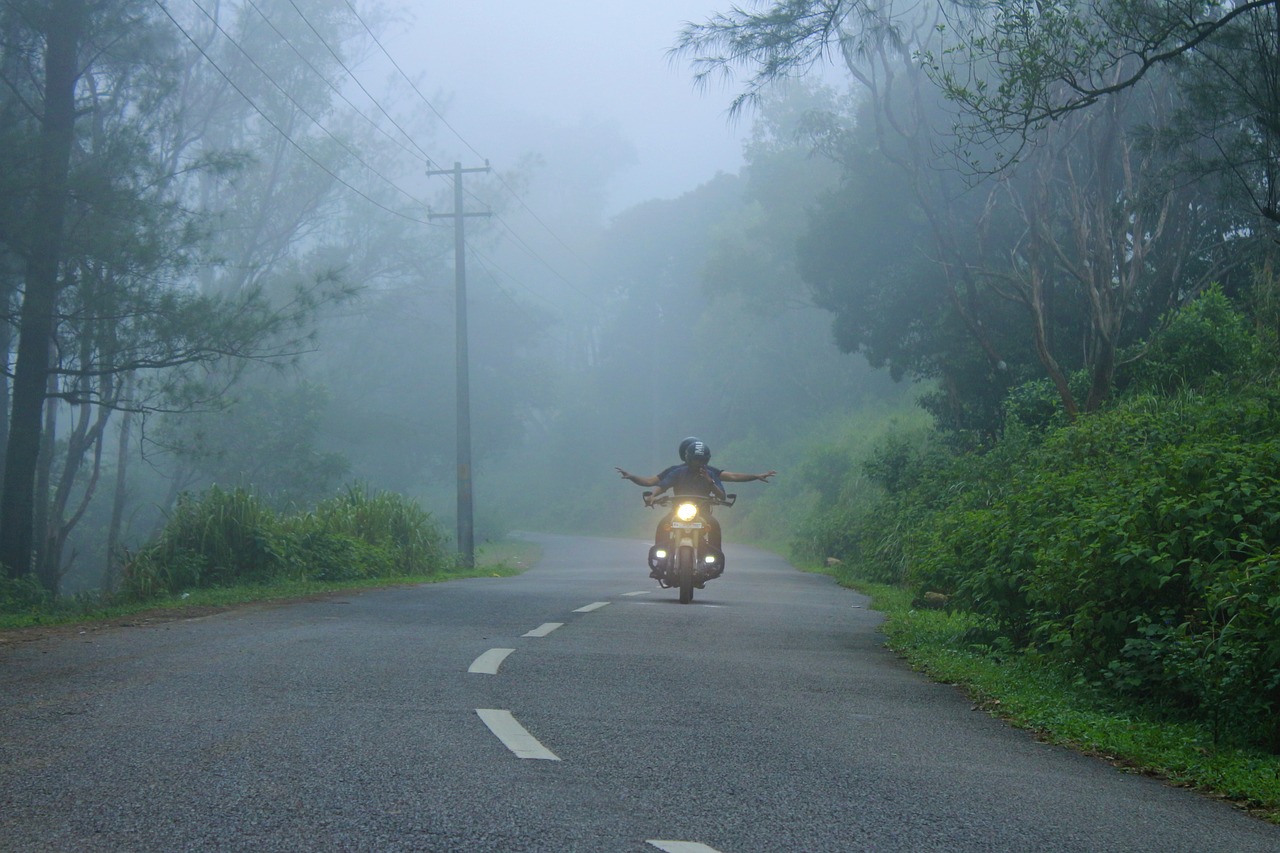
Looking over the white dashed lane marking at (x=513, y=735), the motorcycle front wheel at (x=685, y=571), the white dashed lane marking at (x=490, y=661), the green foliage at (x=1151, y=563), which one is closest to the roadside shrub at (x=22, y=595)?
the motorcycle front wheel at (x=685, y=571)

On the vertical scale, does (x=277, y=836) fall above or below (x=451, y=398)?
below

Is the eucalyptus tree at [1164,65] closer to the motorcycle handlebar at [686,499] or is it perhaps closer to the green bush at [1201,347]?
the green bush at [1201,347]

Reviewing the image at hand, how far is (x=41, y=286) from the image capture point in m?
19.6

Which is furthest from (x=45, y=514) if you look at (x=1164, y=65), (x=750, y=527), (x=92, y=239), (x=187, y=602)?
(x=750, y=527)

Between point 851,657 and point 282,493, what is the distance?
34141 mm

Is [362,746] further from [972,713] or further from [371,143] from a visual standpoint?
[371,143]

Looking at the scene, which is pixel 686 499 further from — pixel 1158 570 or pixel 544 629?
pixel 1158 570

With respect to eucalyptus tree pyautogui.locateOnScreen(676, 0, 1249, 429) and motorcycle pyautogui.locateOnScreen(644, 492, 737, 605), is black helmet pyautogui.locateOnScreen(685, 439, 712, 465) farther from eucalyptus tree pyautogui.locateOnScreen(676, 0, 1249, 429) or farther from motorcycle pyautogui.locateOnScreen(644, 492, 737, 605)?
eucalyptus tree pyautogui.locateOnScreen(676, 0, 1249, 429)

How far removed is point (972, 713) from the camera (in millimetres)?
7902

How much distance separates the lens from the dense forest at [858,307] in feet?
33.0

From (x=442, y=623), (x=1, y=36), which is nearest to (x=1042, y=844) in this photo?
(x=442, y=623)

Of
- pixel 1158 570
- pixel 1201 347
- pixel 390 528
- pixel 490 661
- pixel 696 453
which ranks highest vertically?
pixel 1201 347

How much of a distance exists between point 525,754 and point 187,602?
→ 1052cm

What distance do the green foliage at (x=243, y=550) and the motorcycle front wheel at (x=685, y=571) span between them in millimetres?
6874
